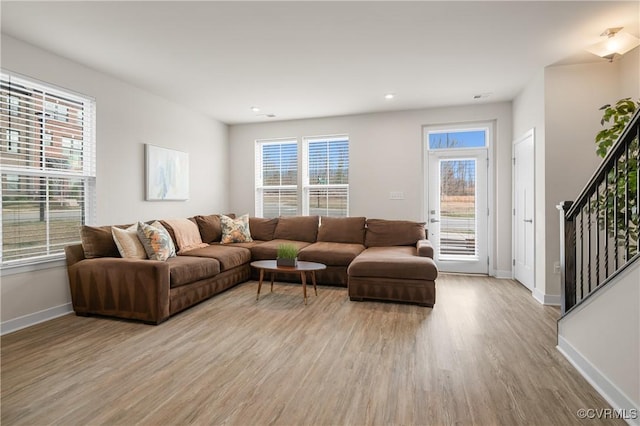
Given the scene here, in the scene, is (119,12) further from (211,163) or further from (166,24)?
(211,163)

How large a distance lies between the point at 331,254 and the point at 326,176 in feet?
6.01

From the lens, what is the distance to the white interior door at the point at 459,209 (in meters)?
5.09

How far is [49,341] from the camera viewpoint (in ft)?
8.77

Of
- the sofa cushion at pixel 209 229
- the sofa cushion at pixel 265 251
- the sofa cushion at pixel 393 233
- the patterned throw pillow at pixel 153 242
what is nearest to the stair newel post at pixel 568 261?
the sofa cushion at pixel 393 233

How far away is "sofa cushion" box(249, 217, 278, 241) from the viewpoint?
217 inches

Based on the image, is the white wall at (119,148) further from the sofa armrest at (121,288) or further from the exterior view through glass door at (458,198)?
the exterior view through glass door at (458,198)

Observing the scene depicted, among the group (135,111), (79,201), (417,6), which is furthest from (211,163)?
(417,6)

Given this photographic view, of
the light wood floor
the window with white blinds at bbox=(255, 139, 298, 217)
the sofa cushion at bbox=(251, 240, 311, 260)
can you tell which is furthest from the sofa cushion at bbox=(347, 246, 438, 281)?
the window with white blinds at bbox=(255, 139, 298, 217)

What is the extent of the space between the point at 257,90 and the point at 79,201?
2.50m

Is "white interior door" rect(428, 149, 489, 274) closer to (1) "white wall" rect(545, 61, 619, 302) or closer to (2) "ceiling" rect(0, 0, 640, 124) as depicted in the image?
(2) "ceiling" rect(0, 0, 640, 124)

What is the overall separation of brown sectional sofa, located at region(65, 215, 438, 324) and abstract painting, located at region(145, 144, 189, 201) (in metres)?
0.54

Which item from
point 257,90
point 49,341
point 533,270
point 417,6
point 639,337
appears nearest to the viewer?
point 639,337

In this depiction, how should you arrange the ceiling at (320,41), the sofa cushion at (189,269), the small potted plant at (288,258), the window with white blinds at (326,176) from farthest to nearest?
the window with white blinds at (326,176) → the small potted plant at (288,258) → the sofa cushion at (189,269) → the ceiling at (320,41)

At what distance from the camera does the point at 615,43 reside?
2.90 meters
